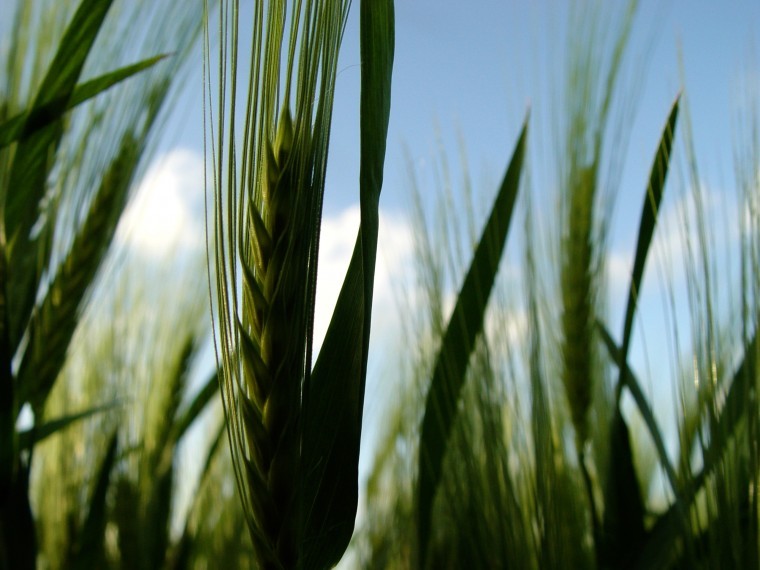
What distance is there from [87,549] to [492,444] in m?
0.48

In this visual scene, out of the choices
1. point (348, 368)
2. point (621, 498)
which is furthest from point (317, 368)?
point (621, 498)

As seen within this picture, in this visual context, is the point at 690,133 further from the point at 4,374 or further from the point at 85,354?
the point at 85,354

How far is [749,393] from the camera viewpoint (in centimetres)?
51

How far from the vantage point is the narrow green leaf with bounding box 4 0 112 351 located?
0.55m

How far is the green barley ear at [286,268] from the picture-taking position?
1.24 ft

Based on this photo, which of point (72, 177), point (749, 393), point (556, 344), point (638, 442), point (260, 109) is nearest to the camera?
Answer: point (260, 109)

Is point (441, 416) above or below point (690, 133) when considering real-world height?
below

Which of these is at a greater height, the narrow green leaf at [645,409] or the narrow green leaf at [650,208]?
the narrow green leaf at [650,208]

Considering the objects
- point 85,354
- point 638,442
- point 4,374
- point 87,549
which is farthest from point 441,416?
point 638,442

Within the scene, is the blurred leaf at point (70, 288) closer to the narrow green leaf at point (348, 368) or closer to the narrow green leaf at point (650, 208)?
the narrow green leaf at point (348, 368)

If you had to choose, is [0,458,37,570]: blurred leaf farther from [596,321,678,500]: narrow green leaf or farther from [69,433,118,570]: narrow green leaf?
[596,321,678,500]: narrow green leaf

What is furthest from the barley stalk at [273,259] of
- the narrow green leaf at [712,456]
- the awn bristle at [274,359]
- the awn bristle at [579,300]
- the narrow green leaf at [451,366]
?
the awn bristle at [579,300]

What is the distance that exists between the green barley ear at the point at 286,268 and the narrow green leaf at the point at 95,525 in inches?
18.9

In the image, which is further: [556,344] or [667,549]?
[556,344]
